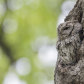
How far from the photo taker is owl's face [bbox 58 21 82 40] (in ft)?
8.06

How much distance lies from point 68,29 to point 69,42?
0.24m

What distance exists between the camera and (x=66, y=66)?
2.36 m

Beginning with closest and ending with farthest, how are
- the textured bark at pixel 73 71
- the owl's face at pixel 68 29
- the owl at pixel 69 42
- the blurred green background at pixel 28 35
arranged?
the textured bark at pixel 73 71
the owl at pixel 69 42
the owl's face at pixel 68 29
the blurred green background at pixel 28 35

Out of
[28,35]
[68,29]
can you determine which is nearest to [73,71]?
[68,29]

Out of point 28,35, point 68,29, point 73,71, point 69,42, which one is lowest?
point 73,71

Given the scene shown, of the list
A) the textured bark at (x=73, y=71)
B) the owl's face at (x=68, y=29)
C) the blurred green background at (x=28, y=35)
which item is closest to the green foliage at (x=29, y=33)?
the blurred green background at (x=28, y=35)

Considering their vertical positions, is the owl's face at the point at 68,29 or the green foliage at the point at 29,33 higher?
the green foliage at the point at 29,33

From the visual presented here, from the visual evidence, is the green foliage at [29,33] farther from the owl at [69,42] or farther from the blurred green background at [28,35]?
the owl at [69,42]

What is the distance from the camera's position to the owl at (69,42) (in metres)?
2.34

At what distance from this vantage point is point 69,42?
238cm

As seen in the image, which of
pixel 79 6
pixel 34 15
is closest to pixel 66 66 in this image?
pixel 79 6

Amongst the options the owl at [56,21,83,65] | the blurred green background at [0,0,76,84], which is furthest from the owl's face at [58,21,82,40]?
the blurred green background at [0,0,76,84]

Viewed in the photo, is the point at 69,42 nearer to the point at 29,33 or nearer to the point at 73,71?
the point at 73,71

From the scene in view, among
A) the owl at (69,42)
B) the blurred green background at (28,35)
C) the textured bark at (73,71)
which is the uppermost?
the blurred green background at (28,35)
